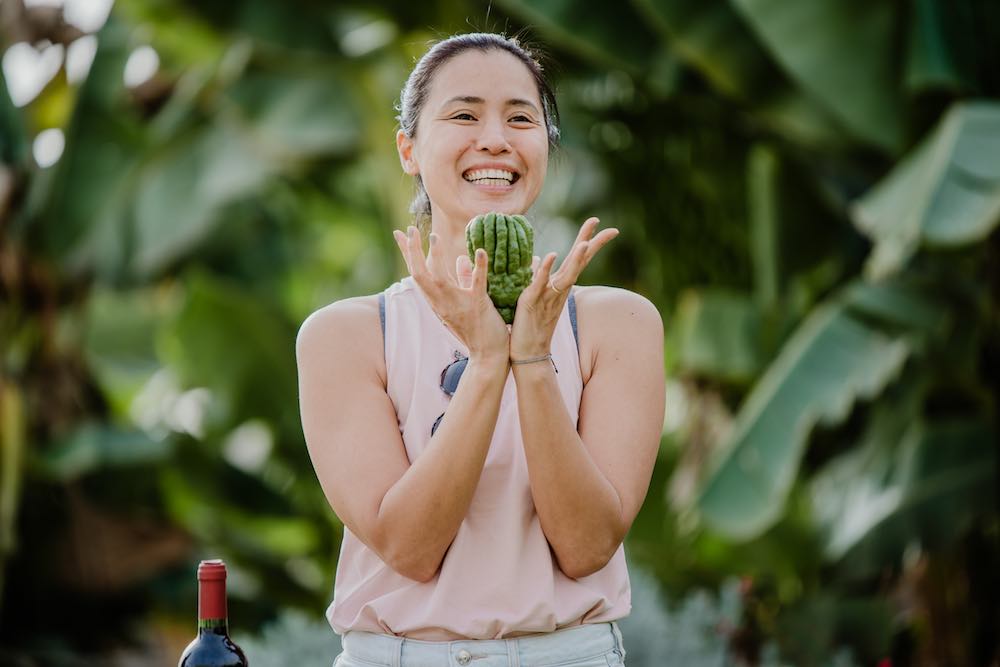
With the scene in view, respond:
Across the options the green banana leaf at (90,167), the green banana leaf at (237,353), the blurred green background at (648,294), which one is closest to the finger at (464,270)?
the blurred green background at (648,294)

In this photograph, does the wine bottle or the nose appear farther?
the nose

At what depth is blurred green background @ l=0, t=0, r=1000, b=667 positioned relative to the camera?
6555mm

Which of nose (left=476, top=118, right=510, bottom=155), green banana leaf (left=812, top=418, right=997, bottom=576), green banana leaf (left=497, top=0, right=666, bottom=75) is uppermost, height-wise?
green banana leaf (left=497, top=0, right=666, bottom=75)

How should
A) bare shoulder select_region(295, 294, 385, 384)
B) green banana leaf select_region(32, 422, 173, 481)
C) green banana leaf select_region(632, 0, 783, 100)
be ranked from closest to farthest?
bare shoulder select_region(295, 294, 385, 384)
green banana leaf select_region(632, 0, 783, 100)
green banana leaf select_region(32, 422, 173, 481)

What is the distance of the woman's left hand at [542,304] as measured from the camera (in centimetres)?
201

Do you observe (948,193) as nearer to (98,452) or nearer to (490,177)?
(490,177)

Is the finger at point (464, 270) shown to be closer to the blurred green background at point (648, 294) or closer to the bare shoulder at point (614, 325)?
the bare shoulder at point (614, 325)

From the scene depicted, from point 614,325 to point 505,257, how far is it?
26 centimetres

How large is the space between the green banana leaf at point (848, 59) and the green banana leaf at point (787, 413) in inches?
42.7

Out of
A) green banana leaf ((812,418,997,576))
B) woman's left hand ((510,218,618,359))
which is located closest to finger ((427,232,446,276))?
woman's left hand ((510,218,618,359))

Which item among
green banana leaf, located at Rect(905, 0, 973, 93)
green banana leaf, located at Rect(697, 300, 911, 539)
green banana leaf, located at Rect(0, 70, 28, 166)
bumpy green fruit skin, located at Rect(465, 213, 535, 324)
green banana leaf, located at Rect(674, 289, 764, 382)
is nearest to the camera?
bumpy green fruit skin, located at Rect(465, 213, 535, 324)

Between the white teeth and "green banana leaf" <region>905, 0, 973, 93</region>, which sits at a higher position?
"green banana leaf" <region>905, 0, 973, 93</region>

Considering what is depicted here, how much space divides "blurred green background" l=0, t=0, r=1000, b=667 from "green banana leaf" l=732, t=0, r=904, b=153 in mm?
15

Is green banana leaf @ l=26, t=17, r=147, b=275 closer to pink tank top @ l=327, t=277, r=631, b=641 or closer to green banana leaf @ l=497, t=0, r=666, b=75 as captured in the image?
green banana leaf @ l=497, t=0, r=666, b=75
